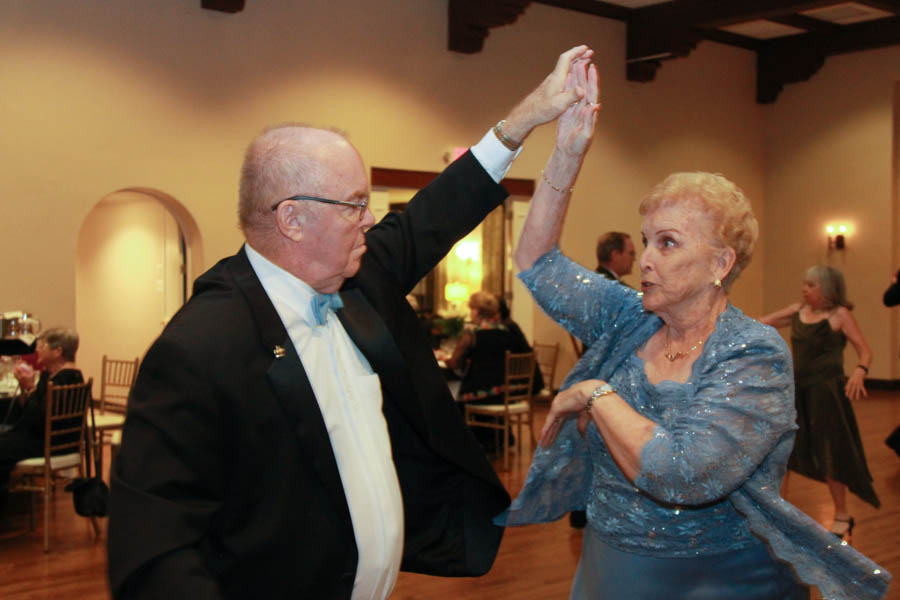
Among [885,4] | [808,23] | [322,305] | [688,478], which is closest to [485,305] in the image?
[688,478]

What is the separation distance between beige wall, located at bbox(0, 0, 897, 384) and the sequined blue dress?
19.9 ft

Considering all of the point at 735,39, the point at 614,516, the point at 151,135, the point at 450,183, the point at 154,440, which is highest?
the point at 735,39

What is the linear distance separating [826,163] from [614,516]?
1144 centimetres

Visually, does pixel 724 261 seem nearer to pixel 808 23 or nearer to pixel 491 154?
pixel 491 154

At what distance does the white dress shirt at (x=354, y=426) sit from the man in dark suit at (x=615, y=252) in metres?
4.62

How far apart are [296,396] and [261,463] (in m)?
0.12

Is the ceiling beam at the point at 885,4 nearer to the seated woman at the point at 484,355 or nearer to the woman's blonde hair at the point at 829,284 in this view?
the woman's blonde hair at the point at 829,284

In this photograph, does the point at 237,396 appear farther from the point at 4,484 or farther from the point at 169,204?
the point at 169,204

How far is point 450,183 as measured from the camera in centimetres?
201

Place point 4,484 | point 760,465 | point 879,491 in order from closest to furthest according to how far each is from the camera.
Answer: point 760,465 → point 4,484 → point 879,491

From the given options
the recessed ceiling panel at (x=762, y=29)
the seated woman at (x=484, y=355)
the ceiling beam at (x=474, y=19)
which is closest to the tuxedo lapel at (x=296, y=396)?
the seated woman at (x=484, y=355)

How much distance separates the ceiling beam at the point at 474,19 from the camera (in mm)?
9086

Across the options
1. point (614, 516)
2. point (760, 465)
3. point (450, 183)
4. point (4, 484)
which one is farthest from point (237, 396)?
point (4, 484)

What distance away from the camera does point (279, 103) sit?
834cm
